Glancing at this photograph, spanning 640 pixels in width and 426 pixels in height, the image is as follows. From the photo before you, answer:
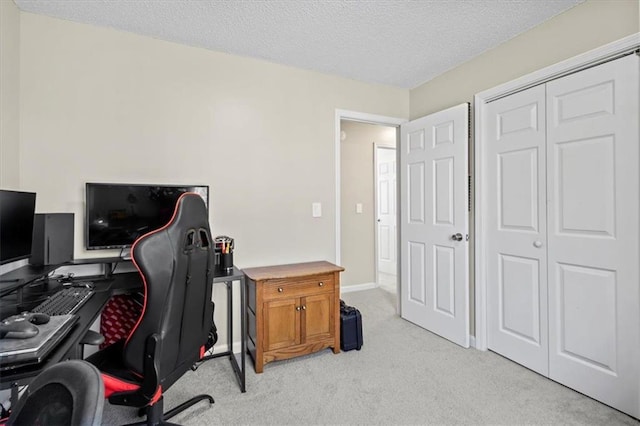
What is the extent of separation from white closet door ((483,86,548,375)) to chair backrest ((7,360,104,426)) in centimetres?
259

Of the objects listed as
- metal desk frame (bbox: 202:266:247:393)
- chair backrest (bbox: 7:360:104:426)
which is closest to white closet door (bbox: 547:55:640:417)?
metal desk frame (bbox: 202:266:247:393)

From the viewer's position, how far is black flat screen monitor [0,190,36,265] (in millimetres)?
1440

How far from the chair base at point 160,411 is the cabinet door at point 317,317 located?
0.84 m

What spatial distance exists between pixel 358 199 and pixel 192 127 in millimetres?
2650

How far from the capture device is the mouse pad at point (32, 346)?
3.05ft

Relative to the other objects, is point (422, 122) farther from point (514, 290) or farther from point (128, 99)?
point (128, 99)

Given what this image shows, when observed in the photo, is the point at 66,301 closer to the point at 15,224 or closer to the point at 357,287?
the point at 15,224

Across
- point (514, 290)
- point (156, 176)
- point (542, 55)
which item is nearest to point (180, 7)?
point (156, 176)

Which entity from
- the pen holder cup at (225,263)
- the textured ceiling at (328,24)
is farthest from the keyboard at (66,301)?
the textured ceiling at (328,24)

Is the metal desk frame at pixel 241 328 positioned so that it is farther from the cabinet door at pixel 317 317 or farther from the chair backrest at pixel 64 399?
the chair backrest at pixel 64 399

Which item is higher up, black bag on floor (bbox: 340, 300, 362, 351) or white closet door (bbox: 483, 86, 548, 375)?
white closet door (bbox: 483, 86, 548, 375)

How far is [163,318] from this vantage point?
1.31 meters

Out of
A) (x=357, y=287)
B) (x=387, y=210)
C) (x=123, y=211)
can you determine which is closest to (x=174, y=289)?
(x=123, y=211)

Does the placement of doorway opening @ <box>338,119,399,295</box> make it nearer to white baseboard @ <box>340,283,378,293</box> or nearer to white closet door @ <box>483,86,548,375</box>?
white baseboard @ <box>340,283,378,293</box>
